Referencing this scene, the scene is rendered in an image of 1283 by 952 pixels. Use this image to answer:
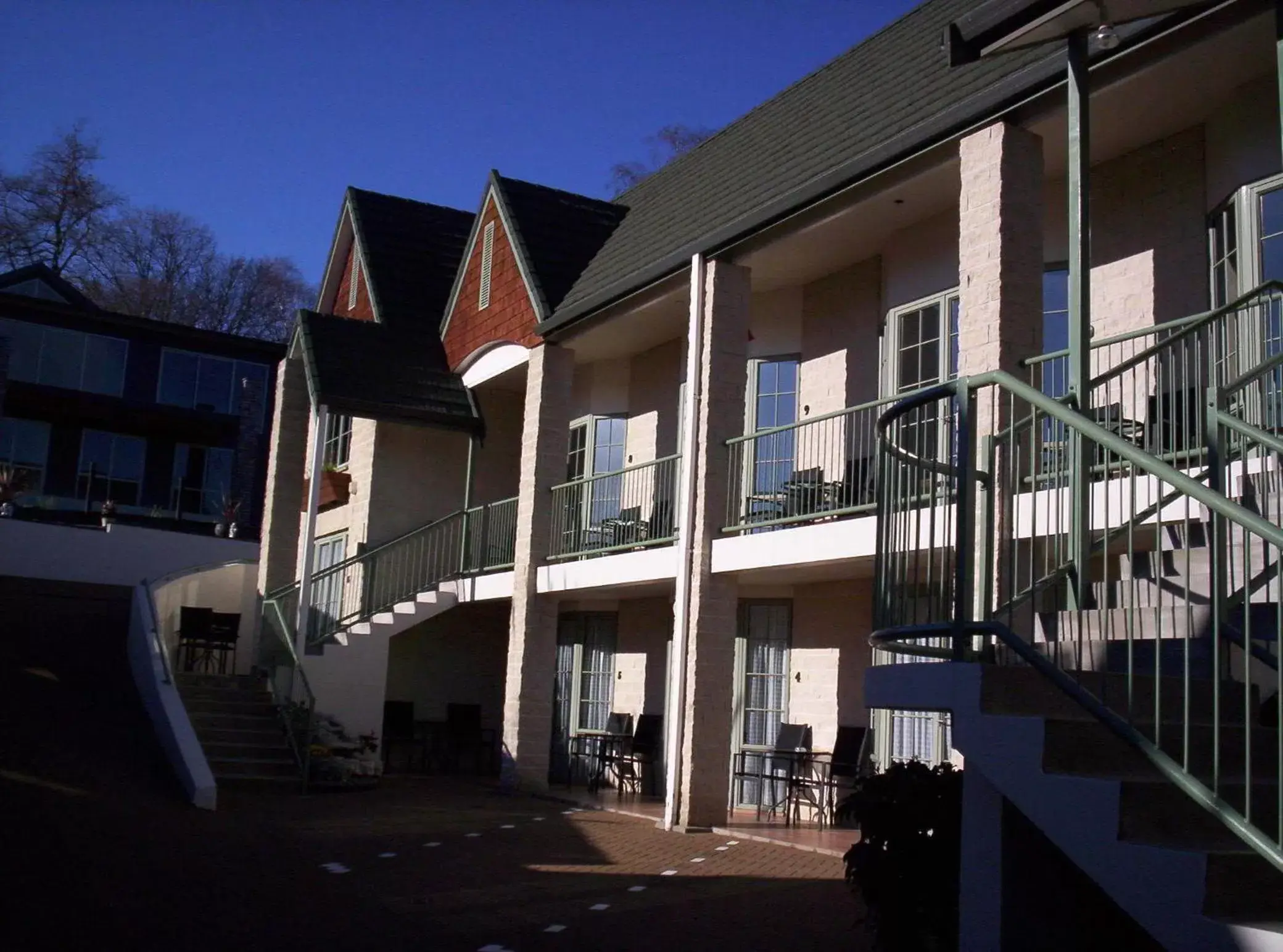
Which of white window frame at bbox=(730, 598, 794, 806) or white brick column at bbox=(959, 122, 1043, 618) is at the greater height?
white brick column at bbox=(959, 122, 1043, 618)

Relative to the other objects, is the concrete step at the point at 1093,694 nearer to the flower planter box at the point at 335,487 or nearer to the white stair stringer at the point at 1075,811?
the white stair stringer at the point at 1075,811

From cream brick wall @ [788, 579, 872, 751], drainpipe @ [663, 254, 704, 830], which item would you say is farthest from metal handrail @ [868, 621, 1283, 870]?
cream brick wall @ [788, 579, 872, 751]

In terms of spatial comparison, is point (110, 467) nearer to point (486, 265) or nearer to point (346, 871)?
point (486, 265)

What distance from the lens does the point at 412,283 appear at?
22.5 meters

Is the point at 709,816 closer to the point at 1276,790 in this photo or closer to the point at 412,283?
the point at 1276,790

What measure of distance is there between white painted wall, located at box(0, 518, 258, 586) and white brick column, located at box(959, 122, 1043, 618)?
60.3ft

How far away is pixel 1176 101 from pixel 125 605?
1892 cm

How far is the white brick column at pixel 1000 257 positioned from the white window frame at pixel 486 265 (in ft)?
33.5

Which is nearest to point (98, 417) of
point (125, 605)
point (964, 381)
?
point (125, 605)

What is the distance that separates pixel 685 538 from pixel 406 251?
451 inches

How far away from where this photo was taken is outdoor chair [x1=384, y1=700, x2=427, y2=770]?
1977cm

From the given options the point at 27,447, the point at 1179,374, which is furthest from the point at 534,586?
the point at 27,447

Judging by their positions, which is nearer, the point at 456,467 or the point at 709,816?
the point at 709,816

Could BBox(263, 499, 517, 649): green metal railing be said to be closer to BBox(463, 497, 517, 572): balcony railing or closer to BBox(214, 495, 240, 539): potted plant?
BBox(463, 497, 517, 572): balcony railing
